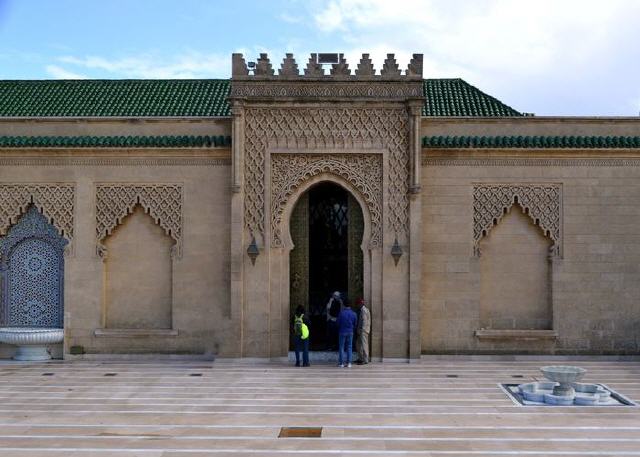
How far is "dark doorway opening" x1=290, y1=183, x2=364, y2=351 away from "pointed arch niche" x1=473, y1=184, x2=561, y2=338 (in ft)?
6.63

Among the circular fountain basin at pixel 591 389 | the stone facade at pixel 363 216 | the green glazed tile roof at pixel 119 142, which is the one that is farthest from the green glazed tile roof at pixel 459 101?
the circular fountain basin at pixel 591 389

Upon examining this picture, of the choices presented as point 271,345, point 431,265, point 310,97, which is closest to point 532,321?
point 431,265

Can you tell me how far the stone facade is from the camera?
1190 cm

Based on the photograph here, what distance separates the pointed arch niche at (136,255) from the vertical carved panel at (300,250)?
1.91 m

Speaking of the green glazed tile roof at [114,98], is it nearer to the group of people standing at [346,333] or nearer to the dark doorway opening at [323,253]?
the dark doorway opening at [323,253]

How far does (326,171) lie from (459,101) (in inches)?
190

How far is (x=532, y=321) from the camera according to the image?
1227cm

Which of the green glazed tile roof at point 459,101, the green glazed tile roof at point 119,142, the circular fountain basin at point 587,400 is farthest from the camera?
the green glazed tile roof at point 459,101

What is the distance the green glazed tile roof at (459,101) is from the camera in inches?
588

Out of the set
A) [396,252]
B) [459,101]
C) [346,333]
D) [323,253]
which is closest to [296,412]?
[346,333]

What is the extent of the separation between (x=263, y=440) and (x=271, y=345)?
4.47 metres

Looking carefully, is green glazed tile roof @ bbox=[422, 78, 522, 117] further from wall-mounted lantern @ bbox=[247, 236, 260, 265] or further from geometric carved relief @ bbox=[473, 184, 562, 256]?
wall-mounted lantern @ bbox=[247, 236, 260, 265]

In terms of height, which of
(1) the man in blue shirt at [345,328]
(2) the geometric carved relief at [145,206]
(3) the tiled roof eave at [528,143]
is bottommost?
(1) the man in blue shirt at [345,328]

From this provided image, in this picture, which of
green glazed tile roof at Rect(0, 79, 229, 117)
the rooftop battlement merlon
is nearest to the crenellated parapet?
the rooftop battlement merlon
